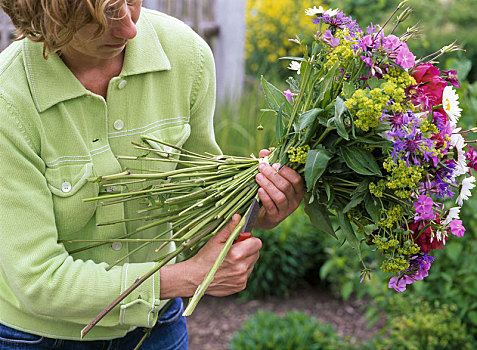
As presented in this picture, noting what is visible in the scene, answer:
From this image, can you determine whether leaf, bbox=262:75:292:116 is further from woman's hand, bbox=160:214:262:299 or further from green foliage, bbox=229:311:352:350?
green foliage, bbox=229:311:352:350

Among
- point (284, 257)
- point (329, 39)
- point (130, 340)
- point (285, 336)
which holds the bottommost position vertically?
point (284, 257)

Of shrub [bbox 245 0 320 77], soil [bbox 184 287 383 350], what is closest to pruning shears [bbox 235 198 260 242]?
soil [bbox 184 287 383 350]

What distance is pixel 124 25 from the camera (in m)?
1.20

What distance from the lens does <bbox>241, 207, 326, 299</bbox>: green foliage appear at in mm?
3539

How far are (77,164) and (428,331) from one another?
5.83ft

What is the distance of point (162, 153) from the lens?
1413mm

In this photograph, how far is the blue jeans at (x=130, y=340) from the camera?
145 centimetres

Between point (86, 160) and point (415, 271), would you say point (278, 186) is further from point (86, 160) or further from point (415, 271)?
point (86, 160)

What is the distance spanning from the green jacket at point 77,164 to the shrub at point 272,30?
567cm

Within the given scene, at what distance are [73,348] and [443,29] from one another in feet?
28.1

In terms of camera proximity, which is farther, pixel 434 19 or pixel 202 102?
pixel 434 19

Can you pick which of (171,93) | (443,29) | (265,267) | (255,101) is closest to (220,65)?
(255,101)

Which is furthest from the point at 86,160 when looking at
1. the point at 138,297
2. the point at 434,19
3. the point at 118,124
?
the point at 434,19

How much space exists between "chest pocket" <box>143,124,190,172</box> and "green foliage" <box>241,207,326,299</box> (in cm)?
205
